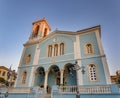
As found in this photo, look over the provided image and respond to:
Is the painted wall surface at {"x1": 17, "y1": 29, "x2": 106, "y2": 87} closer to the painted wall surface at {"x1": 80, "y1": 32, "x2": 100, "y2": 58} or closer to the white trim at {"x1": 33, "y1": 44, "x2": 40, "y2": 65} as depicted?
the painted wall surface at {"x1": 80, "y1": 32, "x2": 100, "y2": 58}

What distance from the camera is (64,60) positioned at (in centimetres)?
1474

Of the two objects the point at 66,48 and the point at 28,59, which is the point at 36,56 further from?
the point at 66,48

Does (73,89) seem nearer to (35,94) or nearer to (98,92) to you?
(98,92)

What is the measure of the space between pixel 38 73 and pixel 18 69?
3.90 m

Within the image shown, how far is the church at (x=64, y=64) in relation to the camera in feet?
38.3

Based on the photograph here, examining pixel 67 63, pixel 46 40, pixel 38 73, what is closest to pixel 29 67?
pixel 38 73

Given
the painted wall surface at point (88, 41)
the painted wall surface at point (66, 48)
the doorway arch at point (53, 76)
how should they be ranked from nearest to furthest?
the painted wall surface at point (88, 41), the painted wall surface at point (66, 48), the doorway arch at point (53, 76)

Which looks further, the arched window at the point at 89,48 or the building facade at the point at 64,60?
the arched window at the point at 89,48

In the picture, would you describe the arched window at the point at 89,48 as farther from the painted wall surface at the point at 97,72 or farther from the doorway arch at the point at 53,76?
the doorway arch at the point at 53,76

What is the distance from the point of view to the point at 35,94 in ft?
35.5

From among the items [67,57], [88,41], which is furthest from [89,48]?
[67,57]

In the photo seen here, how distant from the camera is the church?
11.7 meters

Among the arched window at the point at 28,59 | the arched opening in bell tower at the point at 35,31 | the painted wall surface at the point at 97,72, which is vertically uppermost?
the arched opening in bell tower at the point at 35,31

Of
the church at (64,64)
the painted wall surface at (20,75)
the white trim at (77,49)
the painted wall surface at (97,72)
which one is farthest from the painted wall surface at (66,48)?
the painted wall surface at (20,75)
